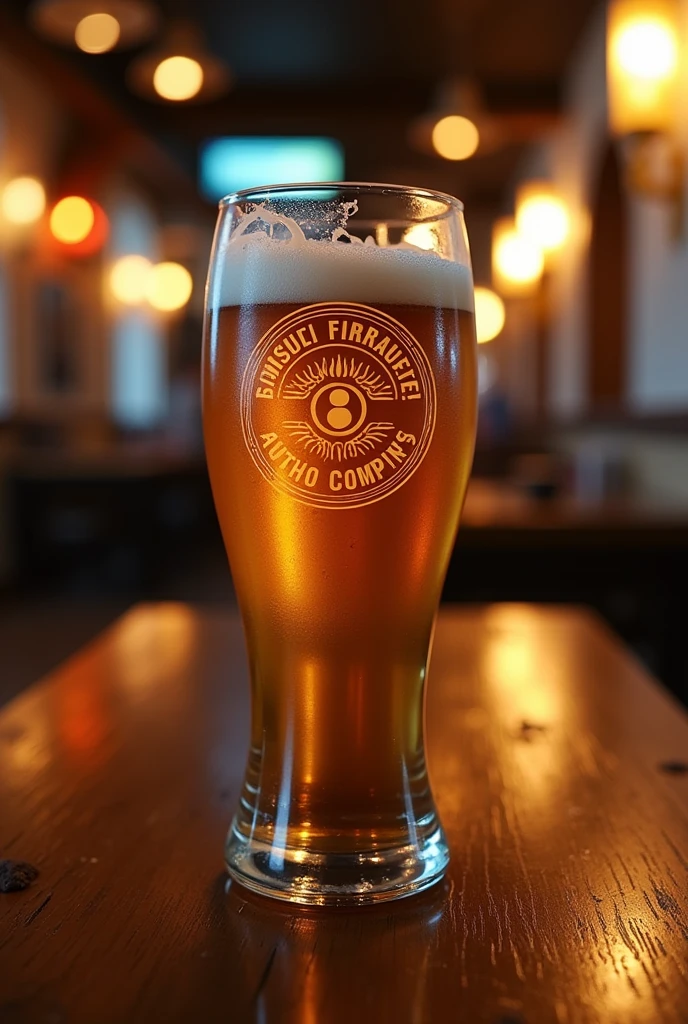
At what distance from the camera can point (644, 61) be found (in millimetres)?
3861

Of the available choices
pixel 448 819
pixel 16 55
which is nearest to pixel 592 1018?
pixel 448 819

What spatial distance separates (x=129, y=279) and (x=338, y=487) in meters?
11.6

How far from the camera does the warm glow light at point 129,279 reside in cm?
1145

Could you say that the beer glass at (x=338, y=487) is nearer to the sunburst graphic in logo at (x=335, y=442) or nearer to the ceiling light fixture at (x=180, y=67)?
the sunburst graphic in logo at (x=335, y=442)

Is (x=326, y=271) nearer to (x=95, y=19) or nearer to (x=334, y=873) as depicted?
(x=334, y=873)

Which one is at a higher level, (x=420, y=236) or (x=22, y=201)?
(x=22, y=201)

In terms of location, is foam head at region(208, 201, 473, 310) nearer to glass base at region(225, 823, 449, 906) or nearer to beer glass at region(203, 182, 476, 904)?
beer glass at region(203, 182, 476, 904)

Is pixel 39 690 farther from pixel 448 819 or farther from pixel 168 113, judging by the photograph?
pixel 168 113

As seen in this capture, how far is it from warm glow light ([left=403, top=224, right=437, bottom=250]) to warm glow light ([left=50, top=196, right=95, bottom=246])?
9.11 meters

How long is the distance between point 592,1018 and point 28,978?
9.4 inches

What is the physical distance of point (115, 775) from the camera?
2.62ft

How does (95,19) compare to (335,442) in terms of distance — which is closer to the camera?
(335,442)

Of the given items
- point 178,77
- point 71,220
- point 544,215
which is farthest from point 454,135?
point 71,220

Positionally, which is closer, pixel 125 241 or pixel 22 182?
pixel 22 182
